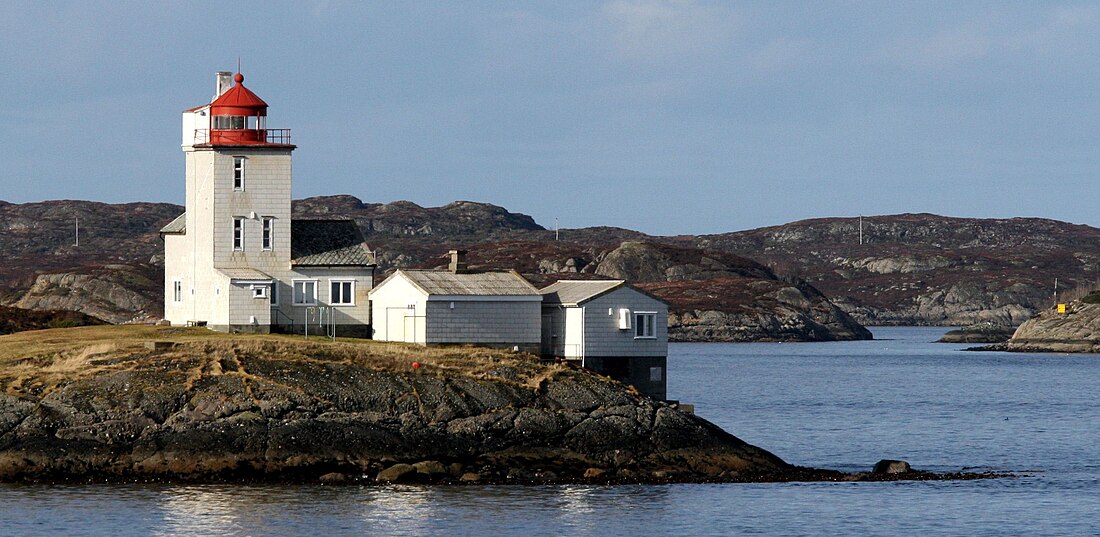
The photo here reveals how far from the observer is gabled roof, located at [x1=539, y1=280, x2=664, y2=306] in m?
59.7

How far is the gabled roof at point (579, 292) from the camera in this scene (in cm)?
5969

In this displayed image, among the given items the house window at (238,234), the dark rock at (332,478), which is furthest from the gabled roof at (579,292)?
the dark rock at (332,478)

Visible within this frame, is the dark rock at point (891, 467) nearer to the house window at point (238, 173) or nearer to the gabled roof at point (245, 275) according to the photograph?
the gabled roof at point (245, 275)

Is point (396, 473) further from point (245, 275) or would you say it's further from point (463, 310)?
point (245, 275)

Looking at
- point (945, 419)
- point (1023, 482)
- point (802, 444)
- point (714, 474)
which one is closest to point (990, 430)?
point (945, 419)

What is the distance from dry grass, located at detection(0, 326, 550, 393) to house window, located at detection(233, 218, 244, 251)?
654 centimetres

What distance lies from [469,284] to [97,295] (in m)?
122

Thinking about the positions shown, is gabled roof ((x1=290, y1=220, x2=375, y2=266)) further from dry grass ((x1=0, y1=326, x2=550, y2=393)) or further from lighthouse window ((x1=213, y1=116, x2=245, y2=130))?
dry grass ((x1=0, y1=326, x2=550, y2=393))

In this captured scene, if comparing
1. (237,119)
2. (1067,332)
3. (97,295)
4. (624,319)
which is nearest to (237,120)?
(237,119)

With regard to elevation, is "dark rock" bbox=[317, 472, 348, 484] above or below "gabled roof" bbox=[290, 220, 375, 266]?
below

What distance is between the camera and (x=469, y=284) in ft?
197

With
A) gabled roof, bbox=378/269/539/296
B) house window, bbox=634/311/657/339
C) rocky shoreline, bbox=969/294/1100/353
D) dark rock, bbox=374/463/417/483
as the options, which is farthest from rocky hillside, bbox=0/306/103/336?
rocky shoreline, bbox=969/294/1100/353

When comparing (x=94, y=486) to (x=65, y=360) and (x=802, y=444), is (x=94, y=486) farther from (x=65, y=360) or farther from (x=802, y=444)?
(x=802, y=444)

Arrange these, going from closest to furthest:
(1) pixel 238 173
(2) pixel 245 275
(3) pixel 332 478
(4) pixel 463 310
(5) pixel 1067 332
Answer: (3) pixel 332 478, (4) pixel 463 310, (2) pixel 245 275, (1) pixel 238 173, (5) pixel 1067 332
